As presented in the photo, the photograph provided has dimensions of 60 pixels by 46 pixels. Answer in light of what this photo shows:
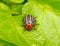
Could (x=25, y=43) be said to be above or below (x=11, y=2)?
below

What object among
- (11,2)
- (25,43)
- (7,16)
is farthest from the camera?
(11,2)

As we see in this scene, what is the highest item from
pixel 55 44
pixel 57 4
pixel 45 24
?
pixel 57 4

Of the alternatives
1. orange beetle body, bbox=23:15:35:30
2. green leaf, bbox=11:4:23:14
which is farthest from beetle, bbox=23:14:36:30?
green leaf, bbox=11:4:23:14

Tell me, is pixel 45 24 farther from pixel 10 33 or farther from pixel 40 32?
pixel 10 33

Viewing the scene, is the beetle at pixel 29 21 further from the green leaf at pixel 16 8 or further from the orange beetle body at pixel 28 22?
the green leaf at pixel 16 8

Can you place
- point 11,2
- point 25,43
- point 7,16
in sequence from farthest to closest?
point 11,2
point 7,16
point 25,43

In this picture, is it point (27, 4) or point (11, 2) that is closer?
point (27, 4)

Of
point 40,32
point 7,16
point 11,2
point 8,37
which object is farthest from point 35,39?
point 11,2

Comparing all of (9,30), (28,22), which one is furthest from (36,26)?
(9,30)
